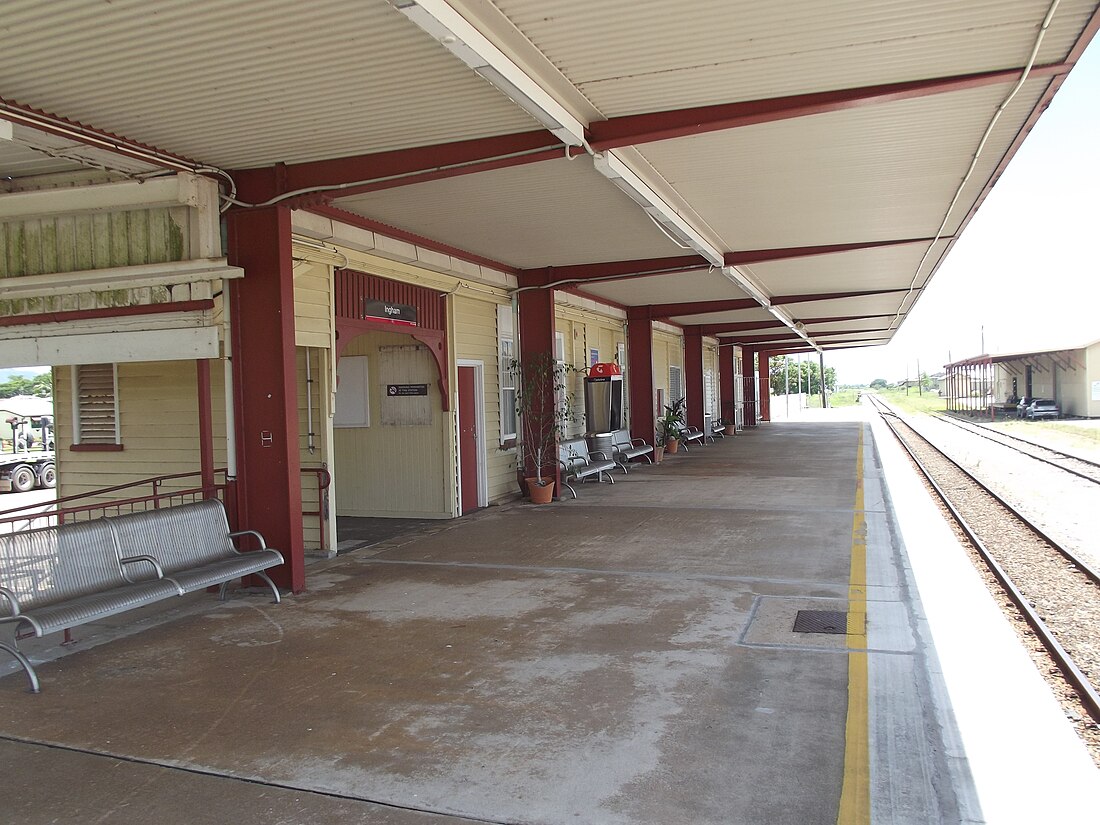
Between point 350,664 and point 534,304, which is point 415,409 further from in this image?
point 350,664

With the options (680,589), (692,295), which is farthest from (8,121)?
(692,295)

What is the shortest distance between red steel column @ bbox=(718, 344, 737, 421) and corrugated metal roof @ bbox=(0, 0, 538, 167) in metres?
25.9

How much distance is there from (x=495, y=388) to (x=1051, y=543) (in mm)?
7237

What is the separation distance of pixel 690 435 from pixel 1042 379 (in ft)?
90.5

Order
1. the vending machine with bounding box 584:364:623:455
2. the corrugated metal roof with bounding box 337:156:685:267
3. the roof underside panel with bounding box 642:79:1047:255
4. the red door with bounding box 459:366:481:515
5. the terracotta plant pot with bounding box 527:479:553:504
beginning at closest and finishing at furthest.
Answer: the roof underside panel with bounding box 642:79:1047:255, the corrugated metal roof with bounding box 337:156:685:267, the red door with bounding box 459:366:481:515, the terracotta plant pot with bounding box 527:479:553:504, the vending machine with bounding box 584:364:623:455

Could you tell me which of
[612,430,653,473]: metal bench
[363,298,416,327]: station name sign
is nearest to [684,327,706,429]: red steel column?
[612,430,653,473]: metal bench

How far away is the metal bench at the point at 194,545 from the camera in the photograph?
19.0 ft

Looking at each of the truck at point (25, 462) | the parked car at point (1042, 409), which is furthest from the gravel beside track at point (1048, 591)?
the parked car at point (1042, 409)

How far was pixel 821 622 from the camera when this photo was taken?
554 cm

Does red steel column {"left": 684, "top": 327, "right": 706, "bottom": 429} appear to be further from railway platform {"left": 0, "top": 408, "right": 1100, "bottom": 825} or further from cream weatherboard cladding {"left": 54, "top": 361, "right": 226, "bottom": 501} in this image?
cream weatherboard cladding {"left": 54, "top": 361, "right": 226, "bottom": 501}

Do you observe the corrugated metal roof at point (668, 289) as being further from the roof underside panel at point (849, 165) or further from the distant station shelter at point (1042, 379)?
the distant station shelter at point (1042, 379)

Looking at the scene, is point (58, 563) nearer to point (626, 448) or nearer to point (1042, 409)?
point (626, 448)

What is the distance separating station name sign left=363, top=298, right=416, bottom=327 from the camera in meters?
9.12

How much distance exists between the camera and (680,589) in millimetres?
6562
